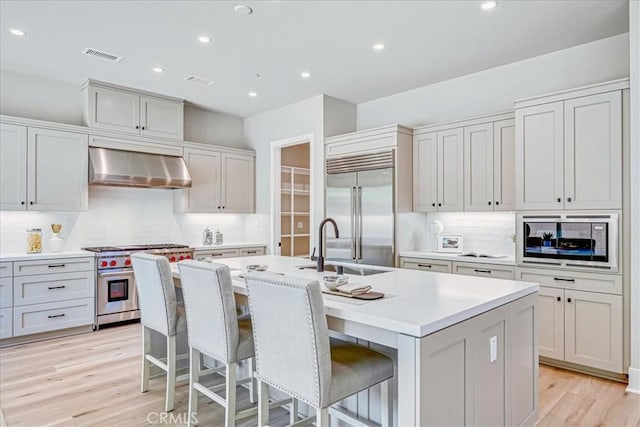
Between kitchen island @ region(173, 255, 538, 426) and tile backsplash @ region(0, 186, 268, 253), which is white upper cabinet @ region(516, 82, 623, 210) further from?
tile backsplash @ region(0, 186, 268, 253)

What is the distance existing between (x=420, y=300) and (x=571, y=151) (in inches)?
93.3

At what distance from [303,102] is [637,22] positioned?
3.59 m

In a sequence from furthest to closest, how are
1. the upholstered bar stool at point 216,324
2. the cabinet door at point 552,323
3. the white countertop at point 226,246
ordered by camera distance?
the white countertop at point 226,246, the cabinet door at point 552,323, the upholstered bar stool at point 216,324

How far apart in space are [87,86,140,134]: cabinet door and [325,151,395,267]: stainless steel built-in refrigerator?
8.19 ft

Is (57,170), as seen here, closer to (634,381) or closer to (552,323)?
(552,323)

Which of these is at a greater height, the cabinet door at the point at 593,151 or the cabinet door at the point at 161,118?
the cabinet door at the point at 161,118

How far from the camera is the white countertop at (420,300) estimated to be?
1.59 metres

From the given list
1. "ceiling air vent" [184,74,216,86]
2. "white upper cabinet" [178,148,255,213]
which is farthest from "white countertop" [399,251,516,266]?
"ceiling air vent" [184,74,216,86]

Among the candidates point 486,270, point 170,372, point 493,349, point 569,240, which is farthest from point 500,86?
point 170,372

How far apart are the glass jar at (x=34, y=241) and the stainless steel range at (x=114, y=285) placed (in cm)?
47

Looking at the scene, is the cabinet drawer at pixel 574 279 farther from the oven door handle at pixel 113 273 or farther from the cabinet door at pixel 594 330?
the oven door handle at pixel 113 273

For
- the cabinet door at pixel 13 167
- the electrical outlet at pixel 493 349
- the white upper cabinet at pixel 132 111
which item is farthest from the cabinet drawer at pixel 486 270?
the cabinet door at pixel 13 167

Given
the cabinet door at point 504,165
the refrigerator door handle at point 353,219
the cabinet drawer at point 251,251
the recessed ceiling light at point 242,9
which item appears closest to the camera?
the recessed ceiling light at point 242,9

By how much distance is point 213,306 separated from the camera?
2186mm
